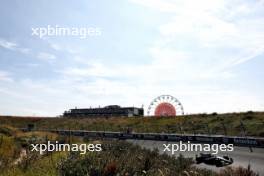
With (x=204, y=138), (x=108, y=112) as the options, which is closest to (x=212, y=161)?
(x=204, y=138)

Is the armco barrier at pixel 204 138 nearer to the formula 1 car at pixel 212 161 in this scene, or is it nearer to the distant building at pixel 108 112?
the formula 1 car at pixel 212 161

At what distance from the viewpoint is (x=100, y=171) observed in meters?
9.53

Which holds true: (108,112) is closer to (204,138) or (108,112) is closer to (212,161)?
(204,138)

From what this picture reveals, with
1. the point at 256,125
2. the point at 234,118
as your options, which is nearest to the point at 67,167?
the point at 256,125

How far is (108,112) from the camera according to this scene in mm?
134375

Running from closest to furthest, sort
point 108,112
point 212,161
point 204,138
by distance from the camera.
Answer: point 212,161 < point 204,138 < point 108,112

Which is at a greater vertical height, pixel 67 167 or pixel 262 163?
pixel 67 167

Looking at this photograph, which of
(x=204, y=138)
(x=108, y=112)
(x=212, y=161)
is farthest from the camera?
(x=108, y=112)

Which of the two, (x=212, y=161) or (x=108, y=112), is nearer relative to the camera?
(x=212, y=161)

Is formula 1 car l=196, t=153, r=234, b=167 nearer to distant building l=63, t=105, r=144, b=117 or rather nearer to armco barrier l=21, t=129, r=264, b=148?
armco barrier l=21, t=129, r=264, b=148

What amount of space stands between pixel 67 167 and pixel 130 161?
194 cm

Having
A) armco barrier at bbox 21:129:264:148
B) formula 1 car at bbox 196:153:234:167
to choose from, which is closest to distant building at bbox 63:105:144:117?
armco barrier at bbox 21:129:264:148

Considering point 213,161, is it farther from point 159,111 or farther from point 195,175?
point 159,111

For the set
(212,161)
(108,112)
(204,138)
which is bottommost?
(212,161)
